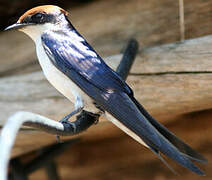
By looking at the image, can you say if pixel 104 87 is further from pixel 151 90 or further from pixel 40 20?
pixel 40 20

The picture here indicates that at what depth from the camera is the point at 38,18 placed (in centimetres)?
159

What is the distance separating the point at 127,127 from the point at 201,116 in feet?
2.55

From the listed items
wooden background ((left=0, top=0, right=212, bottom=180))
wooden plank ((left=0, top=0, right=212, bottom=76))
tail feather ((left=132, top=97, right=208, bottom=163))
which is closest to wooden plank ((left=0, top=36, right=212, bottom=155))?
wooden background ((left=0, top=0, right=212, bottom=180))

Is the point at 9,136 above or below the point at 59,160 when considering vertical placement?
above

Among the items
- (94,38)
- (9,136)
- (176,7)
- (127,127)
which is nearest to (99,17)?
(94,38)

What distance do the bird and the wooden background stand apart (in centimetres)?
22

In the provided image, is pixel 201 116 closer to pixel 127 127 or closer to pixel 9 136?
pixel 127 127

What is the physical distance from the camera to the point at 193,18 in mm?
1829

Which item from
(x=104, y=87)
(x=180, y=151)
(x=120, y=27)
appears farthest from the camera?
(x=120, y=27)

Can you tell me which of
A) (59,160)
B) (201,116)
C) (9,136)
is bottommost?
(59,160)

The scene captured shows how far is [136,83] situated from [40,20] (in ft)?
1.33

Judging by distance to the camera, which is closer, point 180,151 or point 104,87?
point 180,151

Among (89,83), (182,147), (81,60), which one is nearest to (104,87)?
(89,83)

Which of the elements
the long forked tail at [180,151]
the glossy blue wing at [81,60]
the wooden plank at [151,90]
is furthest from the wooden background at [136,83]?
the long forked tail at [180,151]
